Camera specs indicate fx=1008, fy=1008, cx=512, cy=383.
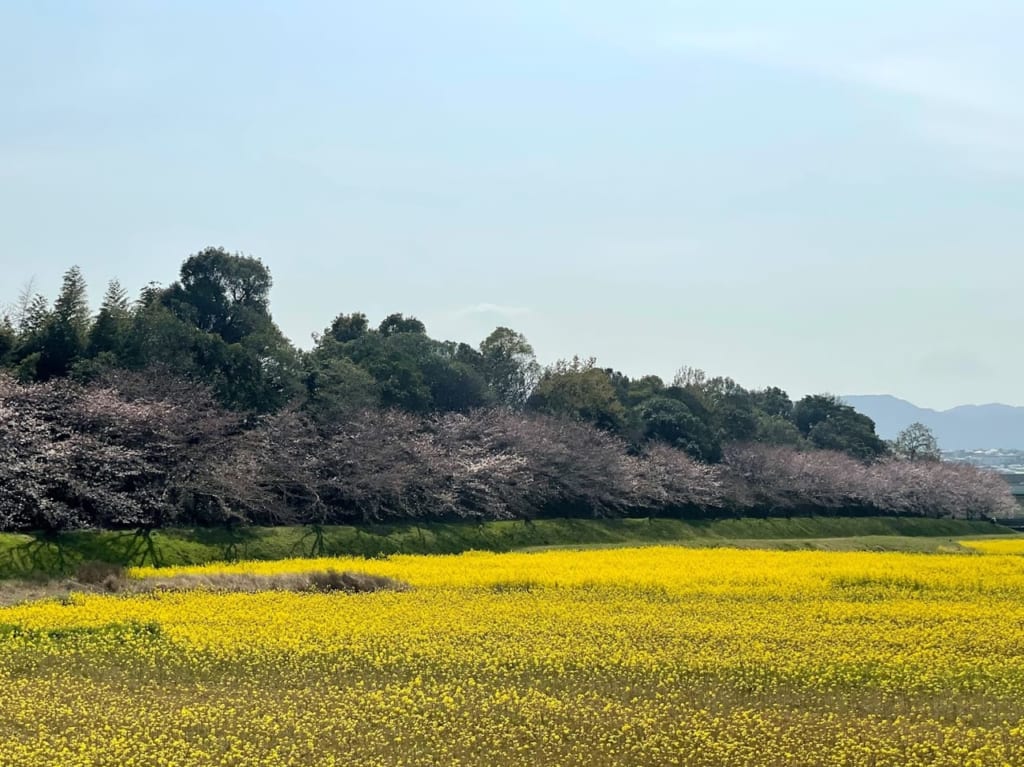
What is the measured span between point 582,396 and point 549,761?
61592 millimetres

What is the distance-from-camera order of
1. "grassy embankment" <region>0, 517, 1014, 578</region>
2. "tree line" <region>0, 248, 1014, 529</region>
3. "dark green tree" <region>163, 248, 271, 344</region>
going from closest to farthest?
1. "grassy embankment" <region>0, 517, 1014, 578</region>
2. "tree line" <region>0, 248, 1014, 529</region>
3. "dark green tree" <region>163, 248, 271, 344</region>

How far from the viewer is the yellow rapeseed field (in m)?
12.4

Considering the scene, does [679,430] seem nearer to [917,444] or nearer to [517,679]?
[917,444]

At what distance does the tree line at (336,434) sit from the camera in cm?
3778

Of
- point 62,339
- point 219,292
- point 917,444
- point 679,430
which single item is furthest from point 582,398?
point 917,444

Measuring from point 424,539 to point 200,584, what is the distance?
18.1 m

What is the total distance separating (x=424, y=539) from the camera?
148 feet

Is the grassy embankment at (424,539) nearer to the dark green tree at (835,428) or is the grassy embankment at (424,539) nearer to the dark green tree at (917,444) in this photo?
the dark green tree at (835,428)

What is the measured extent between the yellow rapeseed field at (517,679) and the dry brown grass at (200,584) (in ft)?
3.92

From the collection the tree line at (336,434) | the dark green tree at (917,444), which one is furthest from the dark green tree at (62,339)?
the dark green tree at (917,444)

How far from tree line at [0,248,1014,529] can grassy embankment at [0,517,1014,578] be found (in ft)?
5.43

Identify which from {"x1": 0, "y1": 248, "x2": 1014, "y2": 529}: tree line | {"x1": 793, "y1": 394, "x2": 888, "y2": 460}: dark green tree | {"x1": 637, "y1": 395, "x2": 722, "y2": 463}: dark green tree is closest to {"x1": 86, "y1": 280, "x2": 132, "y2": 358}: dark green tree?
{"x1": 0, "y1": 248, "x2": 1014, "y2": 529}: tree line

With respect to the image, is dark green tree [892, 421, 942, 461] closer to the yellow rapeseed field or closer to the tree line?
the tree line

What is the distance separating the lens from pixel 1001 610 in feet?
81.5
